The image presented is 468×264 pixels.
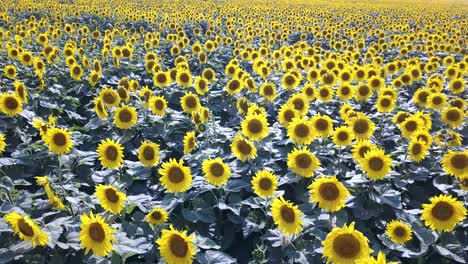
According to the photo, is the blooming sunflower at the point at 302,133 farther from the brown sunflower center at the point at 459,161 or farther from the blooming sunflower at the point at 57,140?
the blooming sunflower at the point at 57,140

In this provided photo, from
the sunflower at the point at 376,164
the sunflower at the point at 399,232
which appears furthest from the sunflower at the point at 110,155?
the sunflower at the point at 399,232

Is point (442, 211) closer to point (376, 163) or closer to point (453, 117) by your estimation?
point (376, 163)

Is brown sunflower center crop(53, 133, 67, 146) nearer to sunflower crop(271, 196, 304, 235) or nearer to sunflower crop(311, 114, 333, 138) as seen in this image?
sunflower crop(271, 196, 304, 235)

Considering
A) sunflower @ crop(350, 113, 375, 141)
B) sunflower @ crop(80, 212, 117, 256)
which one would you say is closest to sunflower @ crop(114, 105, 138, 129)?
sunflower @ crop(80, 212, 117, 256)

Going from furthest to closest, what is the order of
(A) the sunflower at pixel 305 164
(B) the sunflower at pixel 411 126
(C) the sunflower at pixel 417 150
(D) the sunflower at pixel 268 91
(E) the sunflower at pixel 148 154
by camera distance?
(D) the sunflower at pixel 268 91 → (B) the sunflower at pixel 411 126 → (C) the sunflower at pixel 417 150 → (E) the sunflower at pixel 148 154 → (A) the sunflower at pixel 305 164

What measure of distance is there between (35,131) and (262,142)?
129 inches

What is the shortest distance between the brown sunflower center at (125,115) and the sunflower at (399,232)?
3473 millimetres

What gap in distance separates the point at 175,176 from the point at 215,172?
1.42 feet

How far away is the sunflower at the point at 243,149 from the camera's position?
4.80 m

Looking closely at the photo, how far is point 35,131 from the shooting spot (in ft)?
19.8

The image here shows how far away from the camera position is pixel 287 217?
3.53m

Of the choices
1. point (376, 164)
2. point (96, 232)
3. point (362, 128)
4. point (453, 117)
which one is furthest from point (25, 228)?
point (453, 117)

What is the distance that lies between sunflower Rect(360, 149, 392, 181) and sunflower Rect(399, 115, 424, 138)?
116cm

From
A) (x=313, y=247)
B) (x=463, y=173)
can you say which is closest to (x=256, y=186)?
(x=313, y=247)
